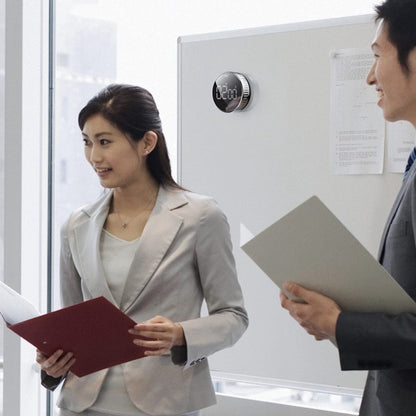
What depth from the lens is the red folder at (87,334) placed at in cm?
161

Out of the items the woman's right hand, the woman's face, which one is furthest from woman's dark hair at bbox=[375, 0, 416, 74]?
the woman's right hand

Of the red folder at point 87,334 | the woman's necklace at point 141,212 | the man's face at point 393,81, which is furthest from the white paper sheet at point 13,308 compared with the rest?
the man's face at point 393,81

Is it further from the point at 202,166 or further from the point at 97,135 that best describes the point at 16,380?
the point at 97,135

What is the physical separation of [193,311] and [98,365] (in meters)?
0.27

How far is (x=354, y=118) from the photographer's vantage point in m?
2.29

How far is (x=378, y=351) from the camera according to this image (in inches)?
55.6

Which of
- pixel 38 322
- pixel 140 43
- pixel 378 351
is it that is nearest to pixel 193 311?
pixel 38 322

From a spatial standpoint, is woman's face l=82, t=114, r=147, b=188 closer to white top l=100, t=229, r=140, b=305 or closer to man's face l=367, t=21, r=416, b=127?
white top l=100, t=229, r=140, b=305

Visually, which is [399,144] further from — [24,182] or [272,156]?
[24,182]

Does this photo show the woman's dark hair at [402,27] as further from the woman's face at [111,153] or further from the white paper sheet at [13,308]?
the white paper sheet at [13,308]

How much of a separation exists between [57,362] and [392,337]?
0.82 metres

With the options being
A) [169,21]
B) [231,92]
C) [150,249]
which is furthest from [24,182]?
[150,249]

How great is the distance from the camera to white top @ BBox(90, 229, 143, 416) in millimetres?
1822

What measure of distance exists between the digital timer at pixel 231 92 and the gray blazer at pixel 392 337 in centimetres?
97
